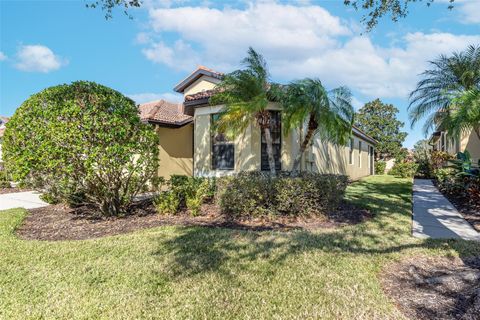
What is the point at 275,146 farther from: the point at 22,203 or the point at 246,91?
the point at 22,203

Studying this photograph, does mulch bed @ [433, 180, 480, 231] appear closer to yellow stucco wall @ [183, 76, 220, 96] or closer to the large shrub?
the large shrub

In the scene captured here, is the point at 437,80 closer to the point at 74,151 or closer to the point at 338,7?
the point at 338,7

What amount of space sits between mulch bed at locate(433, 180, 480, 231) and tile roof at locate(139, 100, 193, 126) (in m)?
10.9

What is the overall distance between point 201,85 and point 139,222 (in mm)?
8632

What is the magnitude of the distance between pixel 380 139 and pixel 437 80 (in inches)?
987

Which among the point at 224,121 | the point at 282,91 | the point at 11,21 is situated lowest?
the point at 224,121

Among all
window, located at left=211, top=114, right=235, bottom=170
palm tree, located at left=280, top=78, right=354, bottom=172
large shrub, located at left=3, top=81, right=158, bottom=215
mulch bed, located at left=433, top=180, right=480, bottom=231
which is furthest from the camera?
window, located at left=211, top=114, right=235, bottom=170

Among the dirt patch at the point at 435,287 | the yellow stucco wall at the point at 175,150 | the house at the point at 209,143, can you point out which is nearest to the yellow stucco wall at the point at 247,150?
the house at the point at 209,143

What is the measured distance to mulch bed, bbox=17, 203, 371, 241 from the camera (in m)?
6.79

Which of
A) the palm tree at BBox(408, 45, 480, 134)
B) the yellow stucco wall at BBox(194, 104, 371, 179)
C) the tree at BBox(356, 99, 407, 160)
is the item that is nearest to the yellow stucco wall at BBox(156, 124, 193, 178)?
the yellow stucco wall at BBox(194, 104, 371, 179)

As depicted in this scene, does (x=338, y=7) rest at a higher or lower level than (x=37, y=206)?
higher

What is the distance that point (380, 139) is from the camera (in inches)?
1487

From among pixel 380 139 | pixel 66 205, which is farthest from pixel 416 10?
pixel 380 139

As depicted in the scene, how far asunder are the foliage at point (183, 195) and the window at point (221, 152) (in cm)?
170
